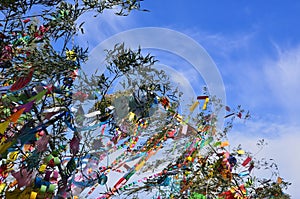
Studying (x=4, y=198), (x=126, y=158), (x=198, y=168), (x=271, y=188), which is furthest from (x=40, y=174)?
(x=271, y=188)

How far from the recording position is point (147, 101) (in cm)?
311

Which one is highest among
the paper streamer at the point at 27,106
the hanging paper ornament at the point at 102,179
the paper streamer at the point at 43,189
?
the paper streamer at the point at 27,106

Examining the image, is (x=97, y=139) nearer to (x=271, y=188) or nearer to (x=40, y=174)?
(x=40, y=174)

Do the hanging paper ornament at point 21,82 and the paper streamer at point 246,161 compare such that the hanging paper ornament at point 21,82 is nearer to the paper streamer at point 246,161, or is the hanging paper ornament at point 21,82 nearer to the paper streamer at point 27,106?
the paper streamer at point 27,106

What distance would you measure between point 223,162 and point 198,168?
0.83 feet

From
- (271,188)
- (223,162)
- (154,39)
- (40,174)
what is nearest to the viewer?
(40,174)

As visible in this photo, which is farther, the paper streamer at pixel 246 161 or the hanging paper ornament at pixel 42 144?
the paper streamer at pixel 246 161

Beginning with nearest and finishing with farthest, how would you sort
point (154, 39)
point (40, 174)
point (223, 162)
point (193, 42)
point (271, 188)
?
point (40, 174), point (154, 39), point (193, 42), point (223, 162), point (271, 188)

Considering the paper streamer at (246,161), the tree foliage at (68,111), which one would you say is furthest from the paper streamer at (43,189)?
the paper streamer at (246,161)

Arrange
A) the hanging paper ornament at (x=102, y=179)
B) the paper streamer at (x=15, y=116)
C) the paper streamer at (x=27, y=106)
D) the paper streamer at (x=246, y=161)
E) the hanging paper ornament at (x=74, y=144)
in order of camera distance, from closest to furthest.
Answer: the paper streamer at (x=15, y=116) < the paper streamer at (x=27, y=106) < the hanging paper ornament at (x=74, y=144) < the hanging paper ornament at (x=102, y=179) < the paper streamer at (x=246, y=161)

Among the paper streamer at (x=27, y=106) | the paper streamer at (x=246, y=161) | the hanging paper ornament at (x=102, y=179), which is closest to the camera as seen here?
the paper streamer at (x=27, y=106)

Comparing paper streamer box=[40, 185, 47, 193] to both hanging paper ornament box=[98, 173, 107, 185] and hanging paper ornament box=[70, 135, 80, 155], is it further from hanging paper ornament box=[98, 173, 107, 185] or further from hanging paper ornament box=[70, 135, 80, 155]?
hanging paper ornament box=[98, 173, 107, 185]

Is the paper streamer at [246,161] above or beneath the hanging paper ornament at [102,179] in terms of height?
above

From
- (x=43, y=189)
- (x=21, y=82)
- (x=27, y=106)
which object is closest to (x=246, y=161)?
(x=43, y=189)
